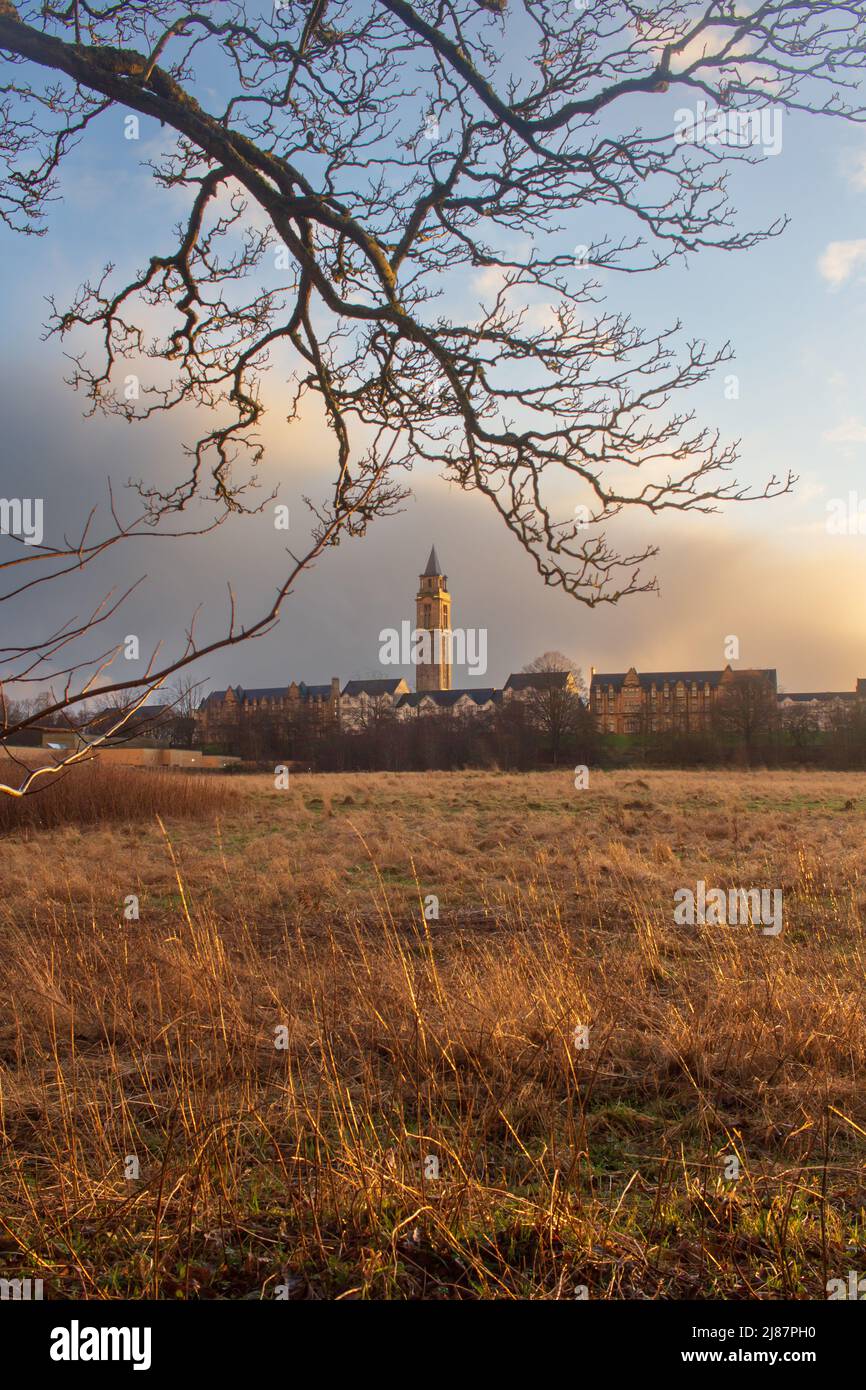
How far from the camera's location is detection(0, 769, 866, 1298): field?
2312mm

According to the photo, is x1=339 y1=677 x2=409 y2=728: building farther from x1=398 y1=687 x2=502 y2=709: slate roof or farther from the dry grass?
the dry grass

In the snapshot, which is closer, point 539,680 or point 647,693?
point 539,680

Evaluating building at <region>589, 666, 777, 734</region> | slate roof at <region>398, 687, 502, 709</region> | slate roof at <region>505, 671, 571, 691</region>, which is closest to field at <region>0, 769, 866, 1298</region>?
slate roof at <region>505, 671, 571, 691</region>

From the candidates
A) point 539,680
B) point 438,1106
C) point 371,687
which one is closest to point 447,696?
point 371,687

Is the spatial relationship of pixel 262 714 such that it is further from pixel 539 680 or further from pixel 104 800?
pixel 104 800

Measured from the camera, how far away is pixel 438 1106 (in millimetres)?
3588

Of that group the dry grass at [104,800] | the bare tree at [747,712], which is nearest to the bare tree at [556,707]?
the bare tree at [747,712]

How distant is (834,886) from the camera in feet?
28.9

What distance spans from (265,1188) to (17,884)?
8.47 m

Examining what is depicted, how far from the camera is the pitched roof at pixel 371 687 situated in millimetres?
76500

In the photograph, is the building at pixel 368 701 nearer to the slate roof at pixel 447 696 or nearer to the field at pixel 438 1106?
the slate roof at pixel 447 696

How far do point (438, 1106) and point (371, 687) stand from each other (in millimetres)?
76682

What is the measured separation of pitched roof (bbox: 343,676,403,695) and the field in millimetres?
68056

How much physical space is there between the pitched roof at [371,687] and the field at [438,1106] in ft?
223
